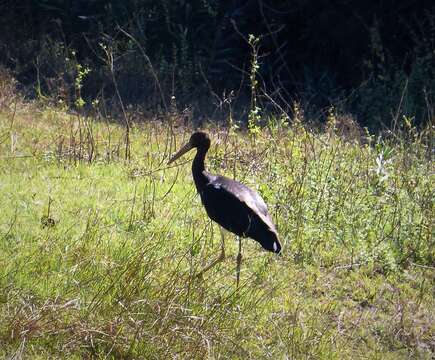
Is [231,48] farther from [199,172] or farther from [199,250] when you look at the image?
[199,250]

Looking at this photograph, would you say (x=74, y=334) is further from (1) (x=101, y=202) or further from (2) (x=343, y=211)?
(2) (x=343, y=211)

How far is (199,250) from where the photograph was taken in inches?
264

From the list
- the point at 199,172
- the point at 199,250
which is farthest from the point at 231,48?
the point at 199,250

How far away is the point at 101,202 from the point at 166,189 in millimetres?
728

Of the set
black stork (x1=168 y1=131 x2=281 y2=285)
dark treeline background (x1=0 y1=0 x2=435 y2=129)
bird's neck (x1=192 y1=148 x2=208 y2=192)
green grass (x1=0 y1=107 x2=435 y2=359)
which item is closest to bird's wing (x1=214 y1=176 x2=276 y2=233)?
black stork (x1=168 y1=131 x2=281 y2=285)

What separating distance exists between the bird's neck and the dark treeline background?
14.8ft

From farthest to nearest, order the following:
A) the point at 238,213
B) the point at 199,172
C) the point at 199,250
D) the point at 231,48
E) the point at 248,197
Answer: the point at 231,48
the point at 199,172
the point at 199,250
the point at 248,197
the point at 238,213

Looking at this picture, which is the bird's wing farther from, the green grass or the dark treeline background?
the dark treeline background

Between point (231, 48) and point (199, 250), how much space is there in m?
7.12

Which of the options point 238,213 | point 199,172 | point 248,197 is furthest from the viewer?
point 199,172

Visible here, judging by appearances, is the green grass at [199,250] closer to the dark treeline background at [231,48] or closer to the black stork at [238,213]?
the black stork at [238,213]

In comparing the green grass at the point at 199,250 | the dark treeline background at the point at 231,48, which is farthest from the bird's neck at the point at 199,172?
the dark treeline background at the point at 231,48

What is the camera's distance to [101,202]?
24.4ft

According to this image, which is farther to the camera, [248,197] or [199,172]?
[199,172]
